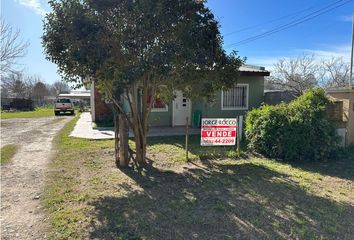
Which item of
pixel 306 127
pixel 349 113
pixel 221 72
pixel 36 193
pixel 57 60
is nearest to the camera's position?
pixel 36 193

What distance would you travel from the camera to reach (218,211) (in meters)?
4.30

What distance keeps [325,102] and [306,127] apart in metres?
1.19

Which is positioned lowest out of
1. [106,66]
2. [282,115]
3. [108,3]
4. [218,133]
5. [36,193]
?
[36,193]

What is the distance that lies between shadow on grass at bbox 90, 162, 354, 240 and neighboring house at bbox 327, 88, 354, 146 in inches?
141

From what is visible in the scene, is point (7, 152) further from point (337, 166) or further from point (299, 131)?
point (337, 166)

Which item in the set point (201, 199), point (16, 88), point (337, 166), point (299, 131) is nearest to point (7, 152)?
point (201, 199)

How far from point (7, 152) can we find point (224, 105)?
9149mm

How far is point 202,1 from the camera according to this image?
20.0ft

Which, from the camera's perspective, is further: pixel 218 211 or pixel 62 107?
pixel 62 107

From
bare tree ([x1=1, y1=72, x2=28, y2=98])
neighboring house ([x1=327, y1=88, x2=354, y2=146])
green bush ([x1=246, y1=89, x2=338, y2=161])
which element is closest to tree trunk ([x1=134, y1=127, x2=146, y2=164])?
green bush ([x1=246, y1=89, x2=338, y2=161])

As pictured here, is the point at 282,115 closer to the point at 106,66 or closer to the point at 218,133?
the point at 218,133

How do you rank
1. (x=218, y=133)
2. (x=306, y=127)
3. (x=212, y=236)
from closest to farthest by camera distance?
(x=212, y=236) < (x=306, y=127) < (x=218, y=133)

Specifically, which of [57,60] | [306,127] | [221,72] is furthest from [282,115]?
[57,60]

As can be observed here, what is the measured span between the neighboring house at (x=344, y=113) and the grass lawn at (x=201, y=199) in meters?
1.04
